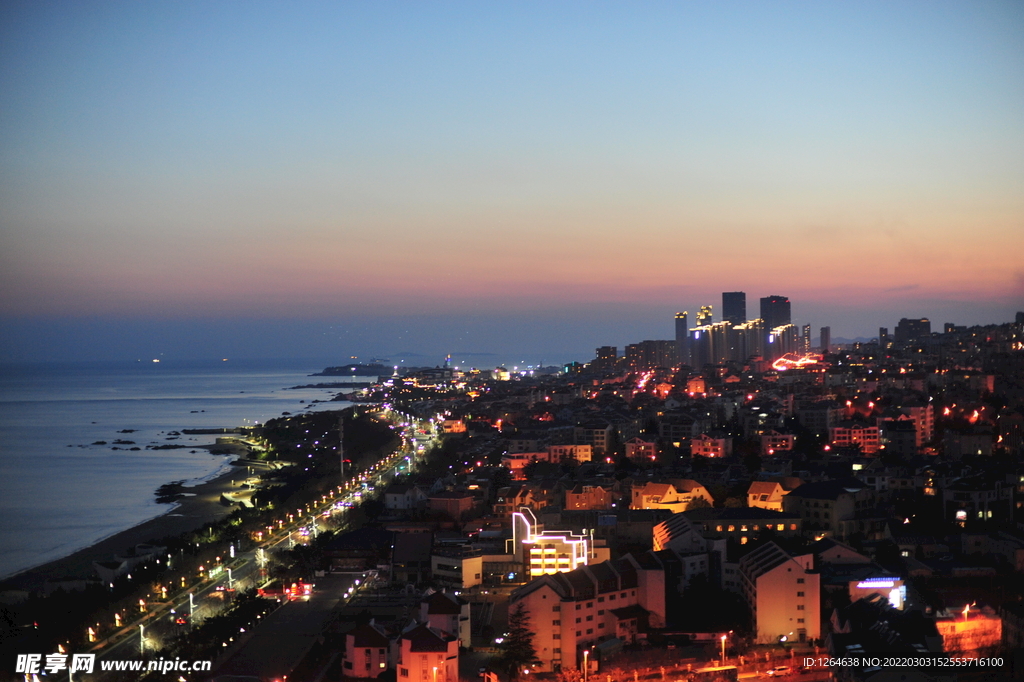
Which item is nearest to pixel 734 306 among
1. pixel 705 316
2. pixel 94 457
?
pixel 705 316

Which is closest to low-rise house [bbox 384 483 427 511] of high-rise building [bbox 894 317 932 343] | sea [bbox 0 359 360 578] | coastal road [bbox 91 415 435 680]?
coastal road [bbox 91 415 435 680]

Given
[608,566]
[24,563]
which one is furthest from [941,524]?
[24,563]

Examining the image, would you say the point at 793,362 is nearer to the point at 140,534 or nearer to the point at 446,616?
the point at 140,534

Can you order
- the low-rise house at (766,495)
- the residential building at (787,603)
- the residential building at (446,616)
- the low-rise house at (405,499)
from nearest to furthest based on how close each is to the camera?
the residential building at (446,616) < the residential building at (787,603) < the low-rise house at (766,495) < the low-rise house at (405,499)

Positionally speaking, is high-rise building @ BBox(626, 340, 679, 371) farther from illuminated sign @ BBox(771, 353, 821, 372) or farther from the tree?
the tree

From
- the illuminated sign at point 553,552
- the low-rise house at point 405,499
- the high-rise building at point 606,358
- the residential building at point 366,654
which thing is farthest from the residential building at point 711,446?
the high-rise building at point 606,358

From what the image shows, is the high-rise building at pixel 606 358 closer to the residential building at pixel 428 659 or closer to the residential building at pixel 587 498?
the residential building at pixel 587 498

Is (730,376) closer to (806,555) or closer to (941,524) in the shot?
(941,524)
